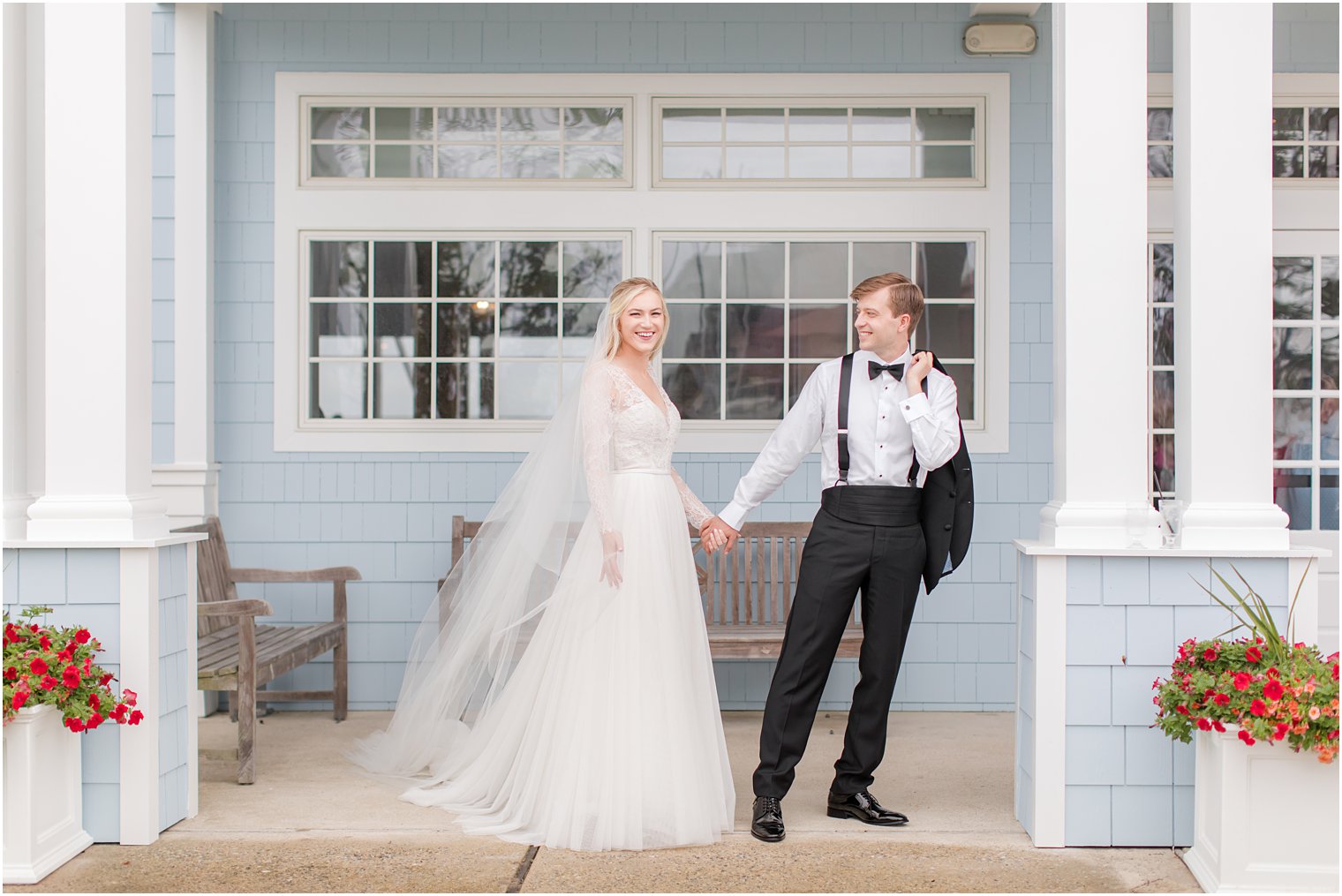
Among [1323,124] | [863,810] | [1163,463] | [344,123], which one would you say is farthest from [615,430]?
[1323,124]

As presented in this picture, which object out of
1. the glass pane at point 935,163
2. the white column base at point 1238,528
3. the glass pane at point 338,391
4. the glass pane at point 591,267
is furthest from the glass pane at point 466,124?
the white column base at point 1238,528

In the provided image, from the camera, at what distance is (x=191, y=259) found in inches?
220

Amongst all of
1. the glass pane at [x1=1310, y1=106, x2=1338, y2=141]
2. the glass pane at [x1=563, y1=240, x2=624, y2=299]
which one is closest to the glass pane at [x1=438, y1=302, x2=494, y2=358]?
the glass pane at [x1=563, y1=240, x2=624, y2=299]

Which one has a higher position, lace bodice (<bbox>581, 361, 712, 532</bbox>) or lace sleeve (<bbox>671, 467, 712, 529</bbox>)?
lace bodice (<bbox>581, 361, 712, 532</bbox>)

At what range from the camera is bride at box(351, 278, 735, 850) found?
3648 millimetres

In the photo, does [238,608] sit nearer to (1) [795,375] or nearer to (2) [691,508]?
(2) [691,508]

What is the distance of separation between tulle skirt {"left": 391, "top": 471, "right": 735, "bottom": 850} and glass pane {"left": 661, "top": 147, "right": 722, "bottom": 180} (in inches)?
92.5

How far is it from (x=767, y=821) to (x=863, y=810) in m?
0.39

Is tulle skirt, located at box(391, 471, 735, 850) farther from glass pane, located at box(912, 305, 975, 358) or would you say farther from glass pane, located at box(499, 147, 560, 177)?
glass pane, located at box(499, 147, 560, 177)

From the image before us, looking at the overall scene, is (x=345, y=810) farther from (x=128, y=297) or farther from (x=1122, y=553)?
(x=1122, y=553)

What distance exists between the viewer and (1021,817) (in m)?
3.86

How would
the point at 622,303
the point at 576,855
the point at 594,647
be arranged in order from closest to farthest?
1. the point at 576,855
2. the point at 594,647
3. the point at 622,303

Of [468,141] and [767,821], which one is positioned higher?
[468,141]

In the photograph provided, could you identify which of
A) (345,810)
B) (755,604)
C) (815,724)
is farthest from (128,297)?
(815,724)
